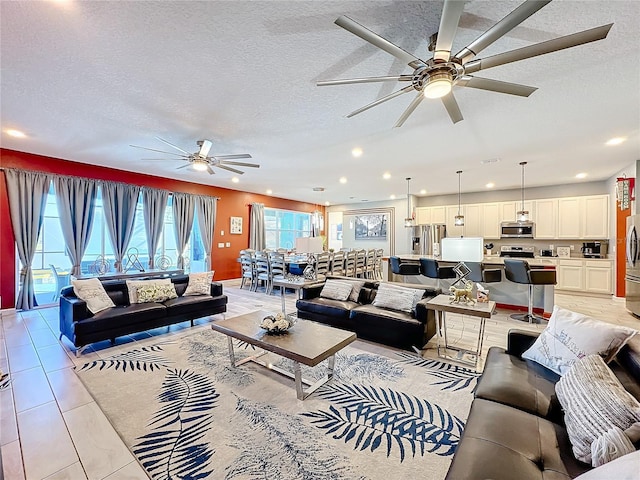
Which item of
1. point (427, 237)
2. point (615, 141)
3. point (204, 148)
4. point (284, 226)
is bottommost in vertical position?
point (427, 237)

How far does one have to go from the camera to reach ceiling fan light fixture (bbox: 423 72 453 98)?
1.89 metres

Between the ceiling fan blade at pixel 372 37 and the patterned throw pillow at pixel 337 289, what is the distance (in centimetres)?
293

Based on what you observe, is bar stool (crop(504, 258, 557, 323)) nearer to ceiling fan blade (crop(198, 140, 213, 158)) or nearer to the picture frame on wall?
ceiling fan blade (crop(198, 140, 213, 158))

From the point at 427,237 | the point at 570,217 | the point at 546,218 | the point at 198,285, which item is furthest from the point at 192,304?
the point at 570,217

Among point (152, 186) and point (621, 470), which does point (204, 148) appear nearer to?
point (152, 186)

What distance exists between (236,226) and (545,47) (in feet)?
25.4

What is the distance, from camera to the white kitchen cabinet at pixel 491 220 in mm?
7773

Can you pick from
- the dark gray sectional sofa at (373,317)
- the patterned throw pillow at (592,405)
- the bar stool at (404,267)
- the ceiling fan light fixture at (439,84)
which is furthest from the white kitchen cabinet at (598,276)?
the ceiling fan light fixture at (439,84)

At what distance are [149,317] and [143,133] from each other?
8.29 ft

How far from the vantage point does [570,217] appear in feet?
22.5

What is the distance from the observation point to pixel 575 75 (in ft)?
8.07

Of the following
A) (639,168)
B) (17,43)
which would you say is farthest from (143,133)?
(639,168)

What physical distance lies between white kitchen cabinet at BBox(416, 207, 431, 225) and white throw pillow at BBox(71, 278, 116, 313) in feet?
27.5

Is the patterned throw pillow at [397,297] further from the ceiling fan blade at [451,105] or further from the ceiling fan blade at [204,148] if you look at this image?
the ceiling fan blade at [204,148]
